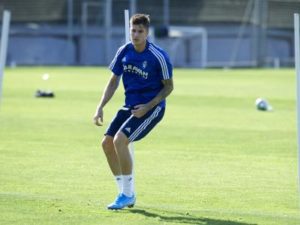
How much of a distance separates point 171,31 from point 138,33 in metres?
50.8

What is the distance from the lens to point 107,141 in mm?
10555

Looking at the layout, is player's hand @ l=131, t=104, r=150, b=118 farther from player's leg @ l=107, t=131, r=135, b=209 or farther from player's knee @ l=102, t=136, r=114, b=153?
player's knee @ l=102, t=136, r=114, b=153

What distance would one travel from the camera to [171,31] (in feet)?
199

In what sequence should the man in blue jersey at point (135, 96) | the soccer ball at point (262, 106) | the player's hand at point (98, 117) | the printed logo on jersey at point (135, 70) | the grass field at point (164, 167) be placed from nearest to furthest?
1. the grass field at point (164, 167)
2. the man in blue jersey at point (135, 96)
3. the printed logo on jersey at point (135, 70)
4. the player's hand at point (98, 117)
5. the soccer ball at point (262, 106)

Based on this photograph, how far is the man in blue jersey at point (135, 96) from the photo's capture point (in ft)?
33.8

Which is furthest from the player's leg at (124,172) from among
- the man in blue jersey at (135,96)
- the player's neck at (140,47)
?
the player's neck at (140,47)

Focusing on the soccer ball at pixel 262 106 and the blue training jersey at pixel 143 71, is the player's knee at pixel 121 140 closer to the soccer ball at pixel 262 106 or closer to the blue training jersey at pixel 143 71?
the blue training jersey at pixel 143 71

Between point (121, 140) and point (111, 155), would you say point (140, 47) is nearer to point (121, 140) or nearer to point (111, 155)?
point (121, 140)

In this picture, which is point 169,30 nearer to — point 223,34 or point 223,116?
point 223,34

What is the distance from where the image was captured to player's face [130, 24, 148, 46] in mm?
10211

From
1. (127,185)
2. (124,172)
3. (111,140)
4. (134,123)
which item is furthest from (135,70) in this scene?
(127,185)

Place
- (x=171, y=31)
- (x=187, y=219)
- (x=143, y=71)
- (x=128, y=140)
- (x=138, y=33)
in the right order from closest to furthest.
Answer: (x=187, y=219)
(x=138, y=33)
(x=128, y=140)
(x=143, y=71)
(x=171, y=31)

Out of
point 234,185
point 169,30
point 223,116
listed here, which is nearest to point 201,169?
point 234,185

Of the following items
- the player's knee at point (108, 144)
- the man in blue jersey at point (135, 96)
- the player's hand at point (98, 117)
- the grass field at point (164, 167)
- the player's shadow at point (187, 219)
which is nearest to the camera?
the player's shadow at point (187, 219)
